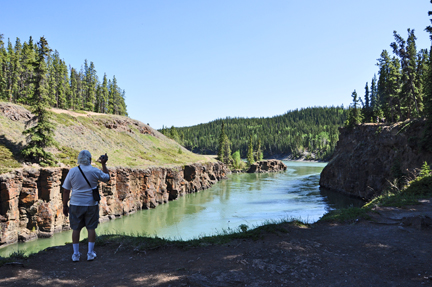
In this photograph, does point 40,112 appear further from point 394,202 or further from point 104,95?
point 104,95

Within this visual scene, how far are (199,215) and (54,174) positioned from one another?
654 inches

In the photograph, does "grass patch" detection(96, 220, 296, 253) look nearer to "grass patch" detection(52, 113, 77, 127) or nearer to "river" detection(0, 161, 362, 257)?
"river" detection(0, 161, 362, 257)

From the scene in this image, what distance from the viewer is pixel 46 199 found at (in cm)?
2322

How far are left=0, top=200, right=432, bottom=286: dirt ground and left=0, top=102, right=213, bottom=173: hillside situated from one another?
64.9 ft

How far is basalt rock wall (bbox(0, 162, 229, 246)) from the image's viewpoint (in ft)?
66.3

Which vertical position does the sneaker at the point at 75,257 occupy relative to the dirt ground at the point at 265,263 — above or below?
above

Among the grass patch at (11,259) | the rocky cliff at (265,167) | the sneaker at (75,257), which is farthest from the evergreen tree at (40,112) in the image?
the rocky cliff at (265,167)

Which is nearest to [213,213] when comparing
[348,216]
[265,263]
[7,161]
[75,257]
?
[7,161]

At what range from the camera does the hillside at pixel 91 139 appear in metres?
27.1

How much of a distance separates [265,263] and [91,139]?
147ft

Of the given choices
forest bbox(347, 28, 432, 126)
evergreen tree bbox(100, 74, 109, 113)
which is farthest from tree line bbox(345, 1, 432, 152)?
evergreen tree bbox(100, 74, 109, 113)

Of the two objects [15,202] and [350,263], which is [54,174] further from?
[350,263]

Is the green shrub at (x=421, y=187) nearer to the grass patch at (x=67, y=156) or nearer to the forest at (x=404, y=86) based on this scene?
the forest at (x=404, y=86)

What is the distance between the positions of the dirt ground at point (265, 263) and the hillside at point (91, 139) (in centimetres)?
1978
